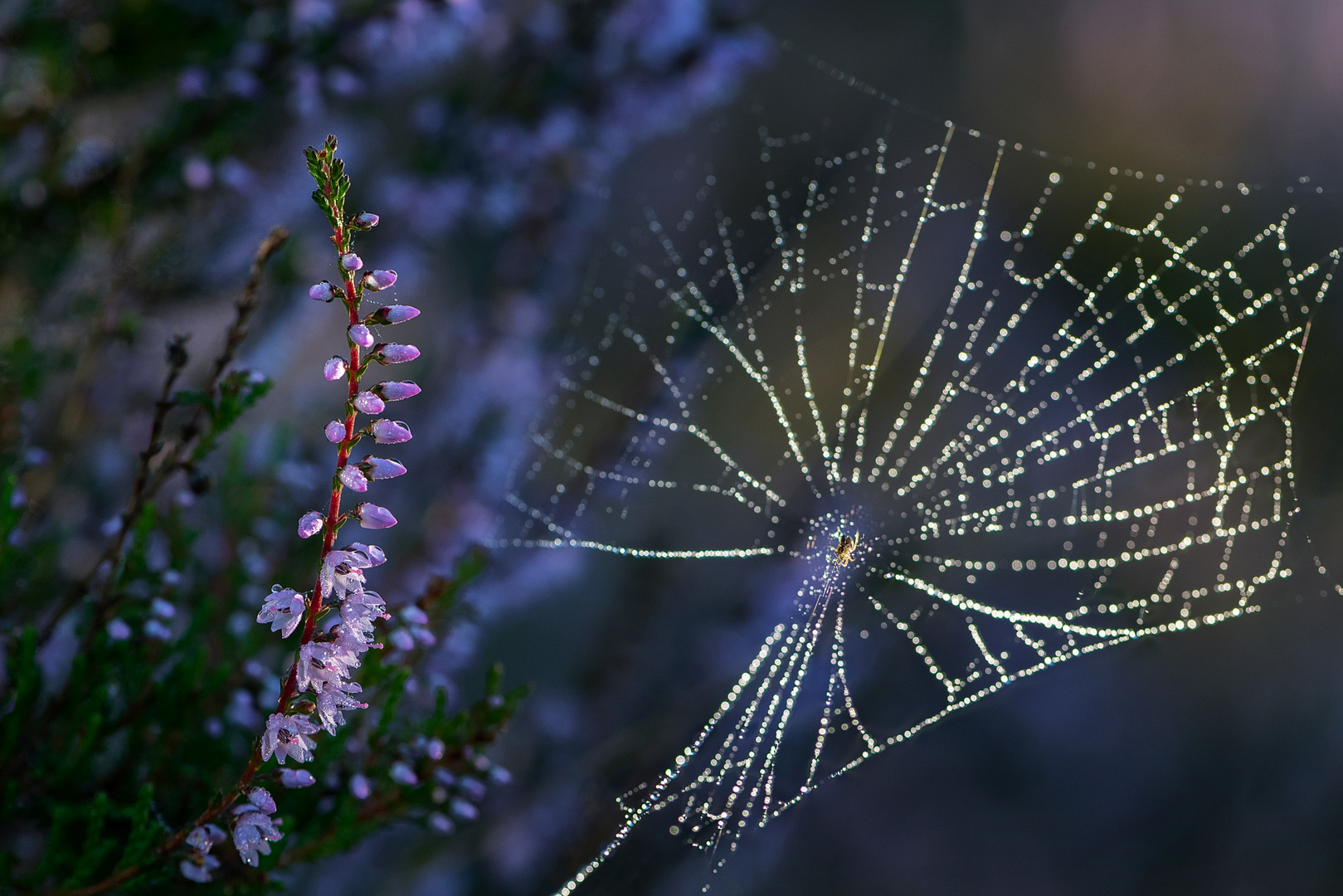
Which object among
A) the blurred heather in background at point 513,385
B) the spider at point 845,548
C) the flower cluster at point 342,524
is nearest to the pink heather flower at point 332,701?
the flower cluster at point 342,524

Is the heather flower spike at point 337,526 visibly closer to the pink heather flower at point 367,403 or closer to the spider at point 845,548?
the pink heather flower at point 367,403

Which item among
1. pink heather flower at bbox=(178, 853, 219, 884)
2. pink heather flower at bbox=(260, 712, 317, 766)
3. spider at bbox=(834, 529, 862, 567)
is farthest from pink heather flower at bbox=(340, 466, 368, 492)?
spider at bbox=(834, 529, 862, 567)

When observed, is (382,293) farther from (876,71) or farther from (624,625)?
(876,71)

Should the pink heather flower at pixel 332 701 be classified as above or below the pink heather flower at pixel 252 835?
above

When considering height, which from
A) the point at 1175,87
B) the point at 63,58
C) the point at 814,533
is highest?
the point at 1175,87

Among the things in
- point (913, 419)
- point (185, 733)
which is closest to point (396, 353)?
point (185, 733)

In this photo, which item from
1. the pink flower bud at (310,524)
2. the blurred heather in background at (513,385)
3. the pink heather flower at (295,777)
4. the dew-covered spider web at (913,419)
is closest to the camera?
the pink flower bud at (310,524)

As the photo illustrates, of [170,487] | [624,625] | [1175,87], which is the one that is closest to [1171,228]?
[1175,87]
